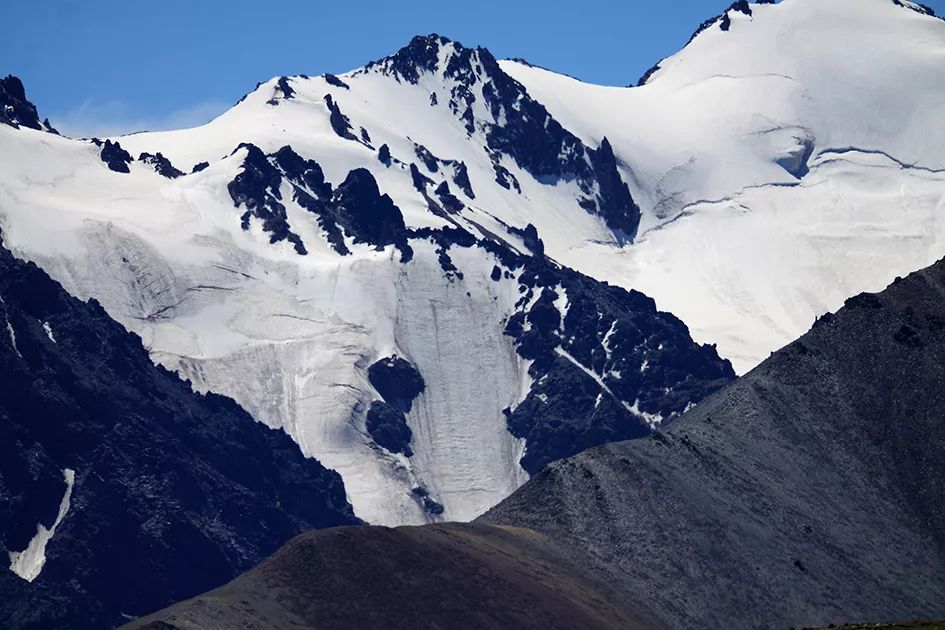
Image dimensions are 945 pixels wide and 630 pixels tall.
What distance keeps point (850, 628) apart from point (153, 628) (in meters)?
51.7

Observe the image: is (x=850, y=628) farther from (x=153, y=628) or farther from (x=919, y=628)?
(x=153, y=628)

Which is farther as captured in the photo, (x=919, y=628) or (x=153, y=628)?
(x=153, y=628)

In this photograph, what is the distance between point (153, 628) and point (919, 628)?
57217 millimetres

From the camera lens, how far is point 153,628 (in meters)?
199

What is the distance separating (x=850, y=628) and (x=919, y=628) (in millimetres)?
8919

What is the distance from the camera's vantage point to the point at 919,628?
181m

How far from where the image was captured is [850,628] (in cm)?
18912

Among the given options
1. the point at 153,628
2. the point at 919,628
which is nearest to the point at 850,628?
the point at 919,628
